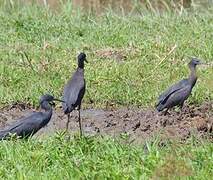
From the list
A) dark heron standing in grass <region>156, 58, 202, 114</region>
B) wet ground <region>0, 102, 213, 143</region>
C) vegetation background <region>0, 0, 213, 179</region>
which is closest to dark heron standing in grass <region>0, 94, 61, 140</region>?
vegetation background <region>0, 0, 213, 179</region>

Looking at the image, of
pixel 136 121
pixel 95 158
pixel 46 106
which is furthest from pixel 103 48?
pixel 95 158

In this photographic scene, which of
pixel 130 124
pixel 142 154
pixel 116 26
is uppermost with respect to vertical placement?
pixel 142 154

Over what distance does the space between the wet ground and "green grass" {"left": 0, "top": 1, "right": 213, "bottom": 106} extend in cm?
33

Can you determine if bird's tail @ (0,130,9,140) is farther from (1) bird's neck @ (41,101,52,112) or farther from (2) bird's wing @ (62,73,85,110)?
(2) bird's wing @ (62,73,85,110)

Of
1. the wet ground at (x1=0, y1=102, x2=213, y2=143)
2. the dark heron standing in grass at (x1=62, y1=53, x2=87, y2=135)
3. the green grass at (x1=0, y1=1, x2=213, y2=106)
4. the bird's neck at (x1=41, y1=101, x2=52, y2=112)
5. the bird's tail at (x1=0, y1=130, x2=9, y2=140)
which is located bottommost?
the green grass at (x1=0, y1=1, x2=213, y2=106)

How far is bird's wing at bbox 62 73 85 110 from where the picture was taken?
7.36 meters

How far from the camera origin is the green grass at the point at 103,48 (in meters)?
9.43

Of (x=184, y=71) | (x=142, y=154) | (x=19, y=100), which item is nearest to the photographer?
(x=142, y=154)

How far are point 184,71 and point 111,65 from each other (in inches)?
35.1

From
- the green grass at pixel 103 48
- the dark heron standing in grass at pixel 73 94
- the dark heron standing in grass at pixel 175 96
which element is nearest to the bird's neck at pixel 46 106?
the dark heron standing in grass at pixel 73 94

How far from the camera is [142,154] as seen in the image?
6332 millimetres

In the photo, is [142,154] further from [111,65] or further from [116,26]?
[116,26]

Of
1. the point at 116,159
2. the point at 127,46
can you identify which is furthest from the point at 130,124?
the point at 127,46

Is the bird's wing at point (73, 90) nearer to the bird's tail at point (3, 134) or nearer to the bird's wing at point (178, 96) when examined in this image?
the bird's tail at point (3, 134)
